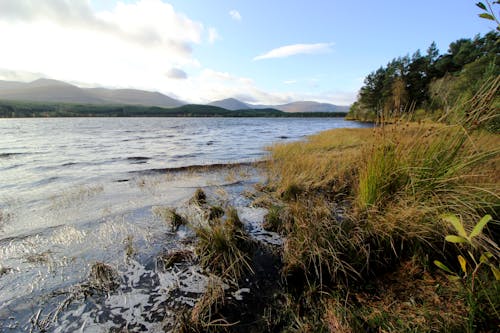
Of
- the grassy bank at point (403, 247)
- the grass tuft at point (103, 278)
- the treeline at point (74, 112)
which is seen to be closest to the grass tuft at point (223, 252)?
the grassy bank at point (403, 247)

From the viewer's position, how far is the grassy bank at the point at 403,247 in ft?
5.93

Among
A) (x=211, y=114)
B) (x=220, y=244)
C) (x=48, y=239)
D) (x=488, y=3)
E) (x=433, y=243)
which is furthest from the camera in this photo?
(x=211, y=114)

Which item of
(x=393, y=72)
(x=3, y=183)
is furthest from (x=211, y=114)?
(x=3, y=183)

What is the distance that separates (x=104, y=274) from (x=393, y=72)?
72038mm

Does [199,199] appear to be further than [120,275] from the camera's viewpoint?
Yes

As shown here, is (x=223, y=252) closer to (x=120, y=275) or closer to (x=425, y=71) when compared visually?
(x=120, y=275)

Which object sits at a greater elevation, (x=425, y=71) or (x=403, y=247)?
(x=425, y=71)

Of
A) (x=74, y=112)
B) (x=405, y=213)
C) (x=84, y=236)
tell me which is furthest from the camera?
(x=74, y=112)

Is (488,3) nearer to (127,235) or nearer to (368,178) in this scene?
(368,178)

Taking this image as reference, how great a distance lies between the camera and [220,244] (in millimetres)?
3137

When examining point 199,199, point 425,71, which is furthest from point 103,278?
point 425,71

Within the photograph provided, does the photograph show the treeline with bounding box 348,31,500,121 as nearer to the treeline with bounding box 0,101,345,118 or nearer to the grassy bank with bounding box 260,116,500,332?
the grassy bank with bounding box 260,116,500,332

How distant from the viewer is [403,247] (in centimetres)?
282

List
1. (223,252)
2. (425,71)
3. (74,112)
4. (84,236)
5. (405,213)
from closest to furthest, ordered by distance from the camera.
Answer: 1. (405,213)
2. (223,252)
3. (84,236)
4. (425,71)
5. (74,112)
